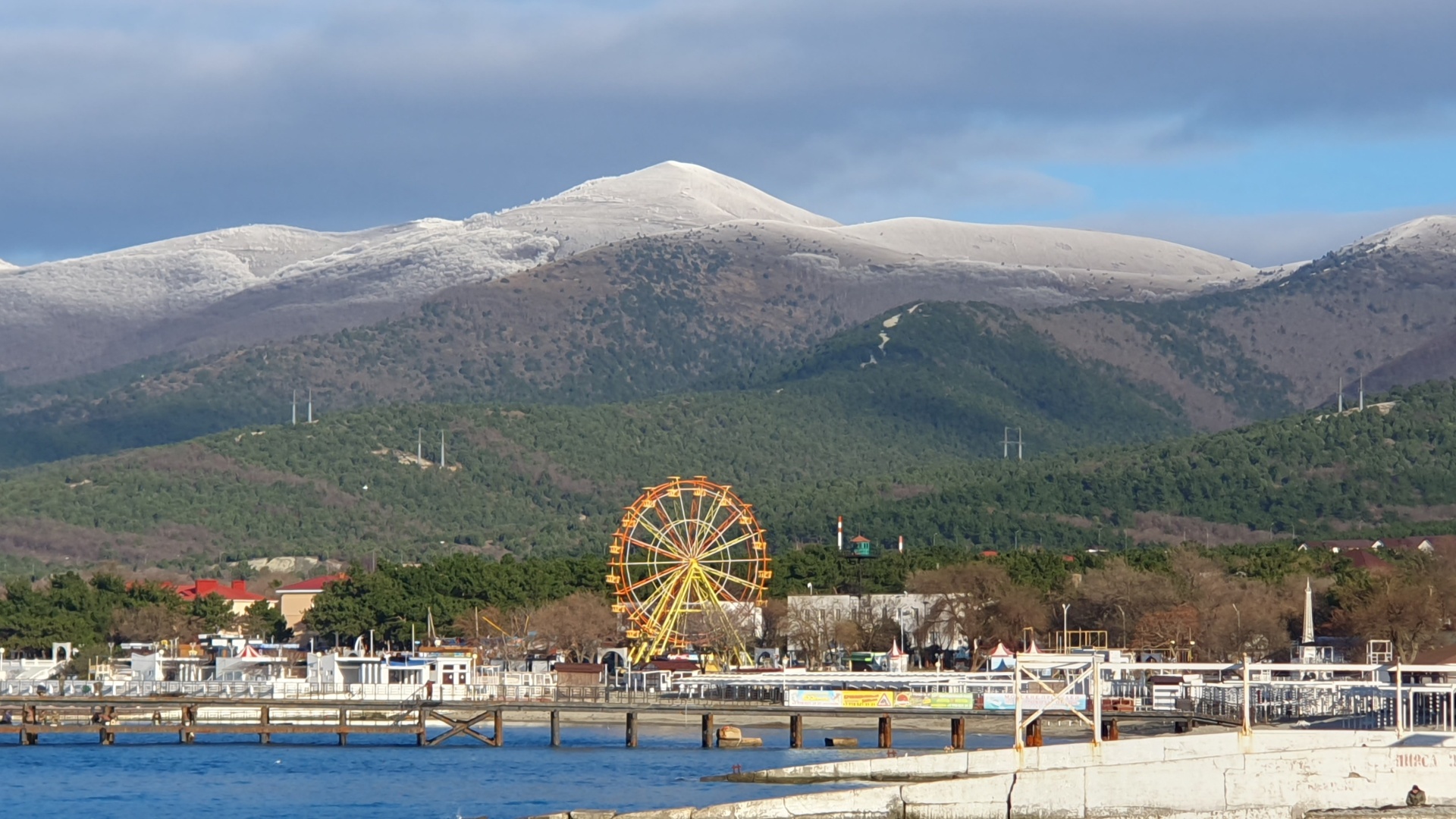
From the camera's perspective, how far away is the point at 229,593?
187m

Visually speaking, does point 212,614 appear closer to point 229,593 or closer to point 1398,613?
point 229,593

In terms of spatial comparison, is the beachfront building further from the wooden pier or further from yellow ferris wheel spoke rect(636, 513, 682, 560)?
yellow ferris wheel spoke rect(636, 513, 682, 560)

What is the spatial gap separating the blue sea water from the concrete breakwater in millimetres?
9684

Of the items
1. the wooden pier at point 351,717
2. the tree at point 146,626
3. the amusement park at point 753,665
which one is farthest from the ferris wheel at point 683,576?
the tree at point 146,626

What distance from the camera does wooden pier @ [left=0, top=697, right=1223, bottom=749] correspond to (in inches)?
4013

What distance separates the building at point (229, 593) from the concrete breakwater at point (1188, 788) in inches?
4456

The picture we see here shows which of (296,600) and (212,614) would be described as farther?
(296,600)

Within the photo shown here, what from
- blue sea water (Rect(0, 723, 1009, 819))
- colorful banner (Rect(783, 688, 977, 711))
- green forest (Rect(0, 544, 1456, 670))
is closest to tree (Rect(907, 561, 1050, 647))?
green forest (Rect(0, 544, 1456, 670))

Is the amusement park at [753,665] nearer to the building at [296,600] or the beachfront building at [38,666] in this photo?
the beachfront building at [38,666]

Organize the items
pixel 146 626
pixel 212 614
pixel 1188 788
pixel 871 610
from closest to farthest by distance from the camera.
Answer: pixel 1188 788, pixel 871 610, pixel 146 626, pixel 212 614

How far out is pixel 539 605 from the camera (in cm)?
15488

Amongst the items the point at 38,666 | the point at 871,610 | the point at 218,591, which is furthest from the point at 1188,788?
the point at 218,591

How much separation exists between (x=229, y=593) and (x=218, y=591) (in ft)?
9.54

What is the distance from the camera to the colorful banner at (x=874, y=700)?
10500 cm
